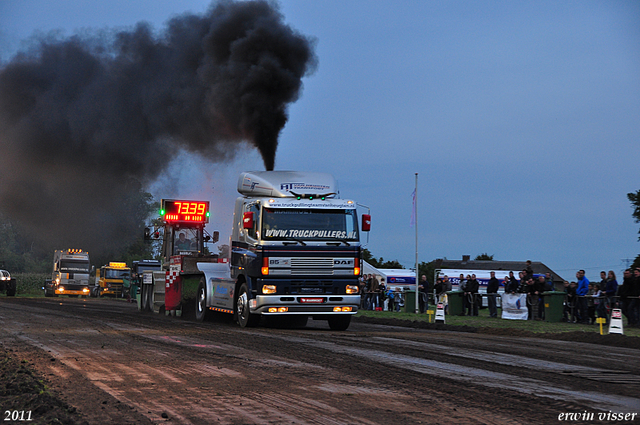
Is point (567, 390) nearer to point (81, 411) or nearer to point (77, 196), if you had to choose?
point (81, 411)

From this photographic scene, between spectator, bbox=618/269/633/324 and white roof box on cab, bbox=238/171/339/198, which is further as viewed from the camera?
spectator, bbox=618/269/633/324

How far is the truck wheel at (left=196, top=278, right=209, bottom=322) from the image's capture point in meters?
19.9

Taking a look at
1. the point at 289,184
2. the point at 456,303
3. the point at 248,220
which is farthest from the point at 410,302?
the point at 248,220

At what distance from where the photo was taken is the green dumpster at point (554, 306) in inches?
867

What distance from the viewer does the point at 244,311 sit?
1706 cm

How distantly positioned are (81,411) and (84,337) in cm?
783

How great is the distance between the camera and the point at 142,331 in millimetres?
15344

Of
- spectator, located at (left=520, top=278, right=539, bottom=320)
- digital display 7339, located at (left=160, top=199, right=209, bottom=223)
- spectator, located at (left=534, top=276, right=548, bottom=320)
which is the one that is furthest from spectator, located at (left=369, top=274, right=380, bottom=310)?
digital display 7339, located at (left=160, top=199, right=209, bottom=223)

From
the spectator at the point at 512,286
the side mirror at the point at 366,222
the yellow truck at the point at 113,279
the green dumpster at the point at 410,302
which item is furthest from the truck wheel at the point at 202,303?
the yellow truck at the point at 113,279

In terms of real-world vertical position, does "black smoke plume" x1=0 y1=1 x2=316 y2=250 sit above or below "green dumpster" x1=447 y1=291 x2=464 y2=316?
above

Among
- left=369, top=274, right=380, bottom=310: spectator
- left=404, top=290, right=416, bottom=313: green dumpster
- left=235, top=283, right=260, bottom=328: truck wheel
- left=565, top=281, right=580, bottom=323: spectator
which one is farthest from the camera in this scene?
left=369, top=274, right=380, bottom=310: spectator

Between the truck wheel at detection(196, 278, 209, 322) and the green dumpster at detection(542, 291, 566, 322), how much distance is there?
1078 cm

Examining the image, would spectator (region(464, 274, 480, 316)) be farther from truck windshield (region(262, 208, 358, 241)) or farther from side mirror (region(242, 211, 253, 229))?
side mirror (region(242, 211, 253, 229))

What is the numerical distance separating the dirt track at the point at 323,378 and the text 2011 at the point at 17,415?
14.9 inches
